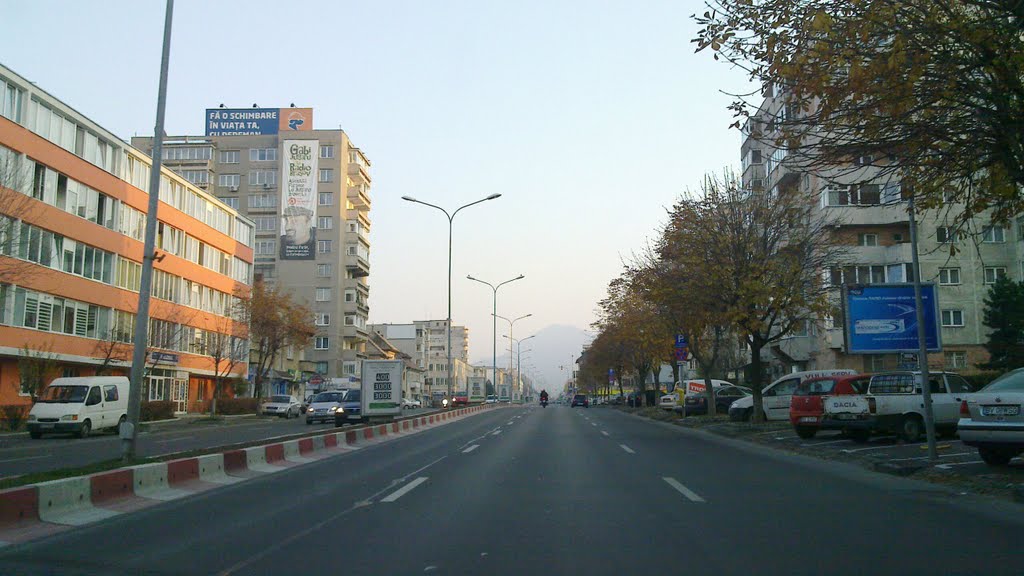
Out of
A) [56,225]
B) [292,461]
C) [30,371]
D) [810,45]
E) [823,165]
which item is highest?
[56,225]

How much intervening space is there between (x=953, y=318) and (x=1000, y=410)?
3563 cm

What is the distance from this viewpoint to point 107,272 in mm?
43031

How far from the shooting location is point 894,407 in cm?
1872

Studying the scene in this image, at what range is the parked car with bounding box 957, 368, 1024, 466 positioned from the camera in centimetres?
1216

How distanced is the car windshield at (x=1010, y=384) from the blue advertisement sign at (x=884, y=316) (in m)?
4.42

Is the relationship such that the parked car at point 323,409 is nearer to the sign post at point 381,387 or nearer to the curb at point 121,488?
the sign post at point 381,387

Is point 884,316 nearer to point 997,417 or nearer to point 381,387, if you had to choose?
point 997,417

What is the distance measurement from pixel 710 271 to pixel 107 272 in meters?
33.6

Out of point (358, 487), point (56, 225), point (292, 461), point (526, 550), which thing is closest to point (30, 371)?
point (56, 225)

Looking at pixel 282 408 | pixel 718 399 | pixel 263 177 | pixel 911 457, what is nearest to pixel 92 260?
pixel 282 408

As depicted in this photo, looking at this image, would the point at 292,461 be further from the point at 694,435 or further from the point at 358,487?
the point at 694,435

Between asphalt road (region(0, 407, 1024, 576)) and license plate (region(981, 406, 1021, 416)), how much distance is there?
5.75 feet

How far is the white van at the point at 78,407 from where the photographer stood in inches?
1067

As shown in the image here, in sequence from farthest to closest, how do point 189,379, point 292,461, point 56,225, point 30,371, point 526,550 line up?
1. point 189,379
2. point 56,225
3. point 30,371
4. point 292,461
5. point 526,550
